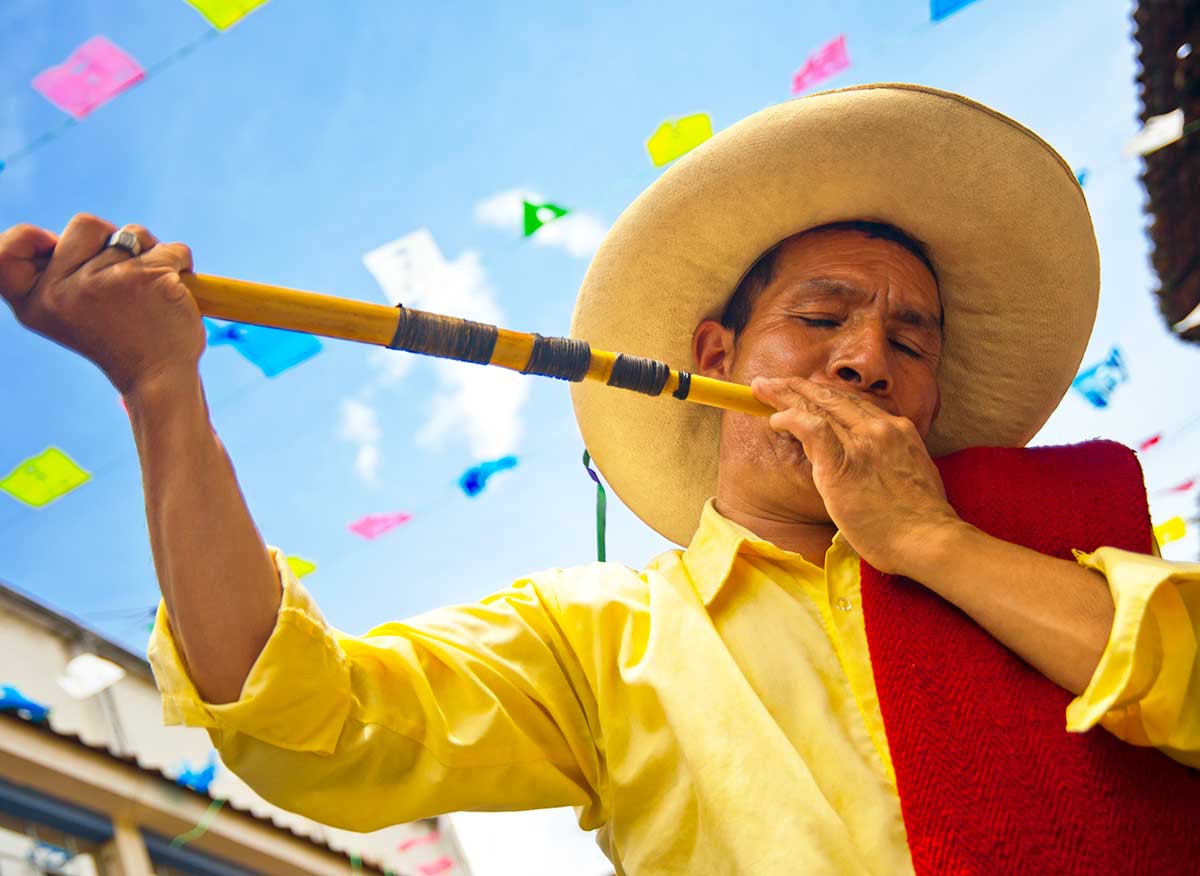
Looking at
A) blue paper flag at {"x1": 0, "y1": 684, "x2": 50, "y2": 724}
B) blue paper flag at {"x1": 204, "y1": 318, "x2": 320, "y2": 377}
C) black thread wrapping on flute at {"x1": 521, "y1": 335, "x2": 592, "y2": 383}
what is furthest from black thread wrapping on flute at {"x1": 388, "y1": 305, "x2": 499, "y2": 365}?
blue paper flag at {"x1": 0, "y1": 684, "x2": 50, "y2": 724}

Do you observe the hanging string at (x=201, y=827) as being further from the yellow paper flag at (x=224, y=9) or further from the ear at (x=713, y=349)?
the ear at (x=713, y=349)

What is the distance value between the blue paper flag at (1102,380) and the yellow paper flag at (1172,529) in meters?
0.94

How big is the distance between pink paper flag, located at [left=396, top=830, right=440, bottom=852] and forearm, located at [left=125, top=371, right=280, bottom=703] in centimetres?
632

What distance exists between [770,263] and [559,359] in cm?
79

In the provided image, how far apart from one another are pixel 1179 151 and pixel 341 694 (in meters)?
6.80

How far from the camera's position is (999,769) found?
1.14 metres

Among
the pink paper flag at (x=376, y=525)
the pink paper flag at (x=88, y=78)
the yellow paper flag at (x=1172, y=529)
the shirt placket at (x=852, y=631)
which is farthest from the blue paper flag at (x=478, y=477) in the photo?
the yellow paper flag at (x=1172, y=529)

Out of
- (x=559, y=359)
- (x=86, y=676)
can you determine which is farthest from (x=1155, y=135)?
(x=86, y=676)

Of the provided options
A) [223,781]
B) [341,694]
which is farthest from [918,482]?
[223,781]

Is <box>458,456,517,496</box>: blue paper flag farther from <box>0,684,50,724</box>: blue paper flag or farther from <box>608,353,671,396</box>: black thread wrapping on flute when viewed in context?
<box>608,353,671,396</box>: black thread wrapping on flute

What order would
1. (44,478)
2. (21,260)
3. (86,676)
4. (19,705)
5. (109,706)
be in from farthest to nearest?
(109,706)
(86,676)
(19,705)
(44,478)
(21,260)

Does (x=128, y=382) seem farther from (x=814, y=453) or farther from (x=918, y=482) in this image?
(x=918, y=482)

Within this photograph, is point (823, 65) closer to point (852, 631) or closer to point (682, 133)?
point (682, 133)

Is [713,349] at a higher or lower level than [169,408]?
higher
